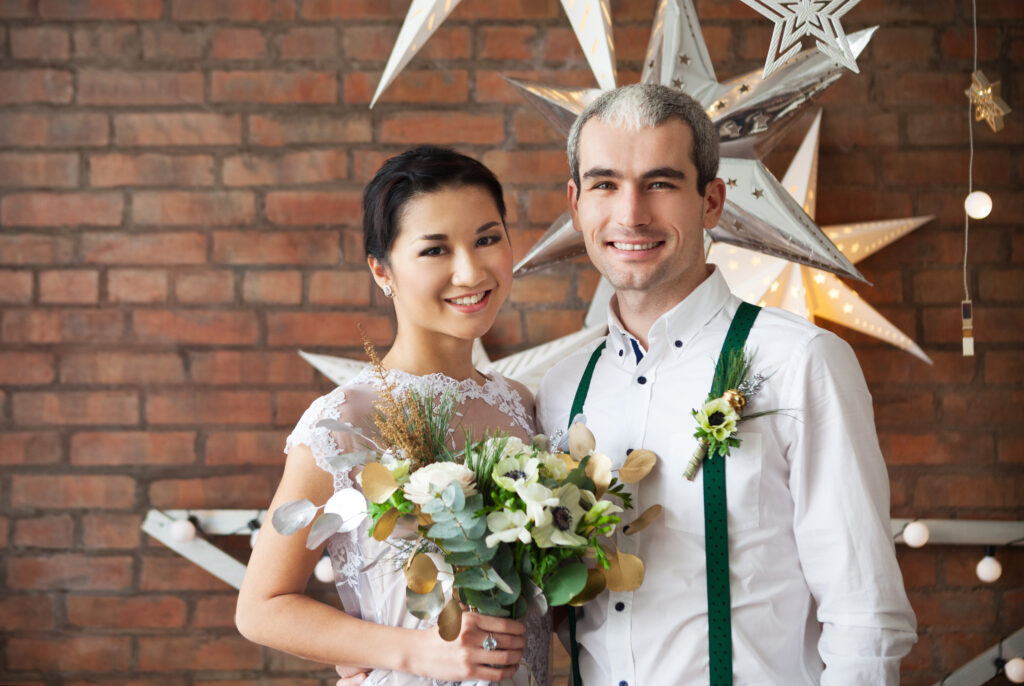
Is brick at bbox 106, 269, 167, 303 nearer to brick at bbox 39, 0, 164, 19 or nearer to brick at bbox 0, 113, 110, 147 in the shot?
brick at bbox 0, 113, 110, 147

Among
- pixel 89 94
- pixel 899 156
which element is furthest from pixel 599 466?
pixel 89 94

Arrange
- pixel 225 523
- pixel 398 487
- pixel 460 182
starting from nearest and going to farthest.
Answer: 1. pixel 398 487
2. pixel 460 182
3. pixel 225 523

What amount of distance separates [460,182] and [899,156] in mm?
1375

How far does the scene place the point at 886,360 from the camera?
224cm

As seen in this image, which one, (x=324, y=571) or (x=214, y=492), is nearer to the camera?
(x=324, y=571)

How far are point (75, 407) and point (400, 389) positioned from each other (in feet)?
4.19

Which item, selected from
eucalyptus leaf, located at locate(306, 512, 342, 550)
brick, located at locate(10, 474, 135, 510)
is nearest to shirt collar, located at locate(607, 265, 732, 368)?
eucalyptus leaf, located at locate(306, 512, 342, 550)

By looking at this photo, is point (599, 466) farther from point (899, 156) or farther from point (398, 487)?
point (899, 156)

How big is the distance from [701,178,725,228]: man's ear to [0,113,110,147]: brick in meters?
1.66

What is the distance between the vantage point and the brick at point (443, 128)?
228 cm

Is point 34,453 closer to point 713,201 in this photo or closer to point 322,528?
point 322,528

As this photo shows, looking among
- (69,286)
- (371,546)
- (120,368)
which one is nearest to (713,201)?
(371,546)

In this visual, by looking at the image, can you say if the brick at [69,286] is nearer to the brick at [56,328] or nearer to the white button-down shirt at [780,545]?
the brick at [56,328]

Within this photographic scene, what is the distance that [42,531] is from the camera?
2277 mm
